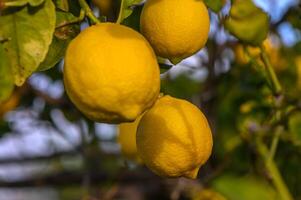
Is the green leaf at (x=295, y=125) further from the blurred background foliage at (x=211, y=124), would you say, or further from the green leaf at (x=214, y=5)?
the green leaf at (x=214, y=5)

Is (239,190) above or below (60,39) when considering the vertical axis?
below

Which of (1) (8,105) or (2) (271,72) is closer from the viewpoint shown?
(2) (271,72)

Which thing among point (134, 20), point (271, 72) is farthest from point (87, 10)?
point (271, 72)

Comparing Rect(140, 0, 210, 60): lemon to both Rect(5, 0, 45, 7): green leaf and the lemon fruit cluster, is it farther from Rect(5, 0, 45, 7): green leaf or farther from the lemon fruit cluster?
Rect(5, 0, 45, 7): green leaf

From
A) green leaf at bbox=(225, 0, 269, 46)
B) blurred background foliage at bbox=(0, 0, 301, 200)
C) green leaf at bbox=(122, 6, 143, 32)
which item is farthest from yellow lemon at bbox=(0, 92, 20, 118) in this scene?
green leaf at bbox=(225, 0, 269, 46)

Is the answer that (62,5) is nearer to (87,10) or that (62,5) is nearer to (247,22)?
(87,10)

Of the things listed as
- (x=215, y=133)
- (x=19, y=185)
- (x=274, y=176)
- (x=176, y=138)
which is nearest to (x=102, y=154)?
(x=19, y=185)
